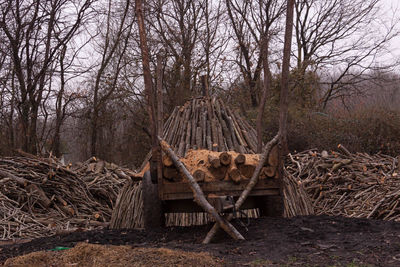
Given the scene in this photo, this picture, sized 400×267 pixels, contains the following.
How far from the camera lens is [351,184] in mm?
7344

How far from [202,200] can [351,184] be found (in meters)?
4.53

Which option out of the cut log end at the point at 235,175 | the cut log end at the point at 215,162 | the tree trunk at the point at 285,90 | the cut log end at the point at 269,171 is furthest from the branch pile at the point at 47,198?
the tree trunk at the point at 285,90

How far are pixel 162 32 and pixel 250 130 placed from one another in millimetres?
9003

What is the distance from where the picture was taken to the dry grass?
2900mm

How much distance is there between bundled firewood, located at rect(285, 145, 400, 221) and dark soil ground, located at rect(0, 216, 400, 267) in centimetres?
188

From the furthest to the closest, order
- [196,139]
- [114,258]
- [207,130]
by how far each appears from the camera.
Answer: [207,130] < [196,139] < [114,258]


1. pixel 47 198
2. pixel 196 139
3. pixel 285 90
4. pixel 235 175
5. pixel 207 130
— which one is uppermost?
→ pixel 285 90

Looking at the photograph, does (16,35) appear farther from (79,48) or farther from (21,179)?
(21,179)

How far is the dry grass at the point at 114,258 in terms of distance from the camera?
2900 millimetres

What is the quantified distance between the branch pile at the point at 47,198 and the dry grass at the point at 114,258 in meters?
3.04

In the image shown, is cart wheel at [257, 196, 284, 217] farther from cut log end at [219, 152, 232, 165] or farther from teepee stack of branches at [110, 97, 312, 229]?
cut log end at [219, 152, 232, 165]

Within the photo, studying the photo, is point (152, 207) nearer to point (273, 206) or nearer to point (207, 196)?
point (207, 196)

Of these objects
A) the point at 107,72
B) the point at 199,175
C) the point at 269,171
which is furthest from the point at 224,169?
the point at 107,72

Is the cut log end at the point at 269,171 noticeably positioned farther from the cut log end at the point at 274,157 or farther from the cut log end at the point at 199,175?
the cut log end at the point at 199,175
